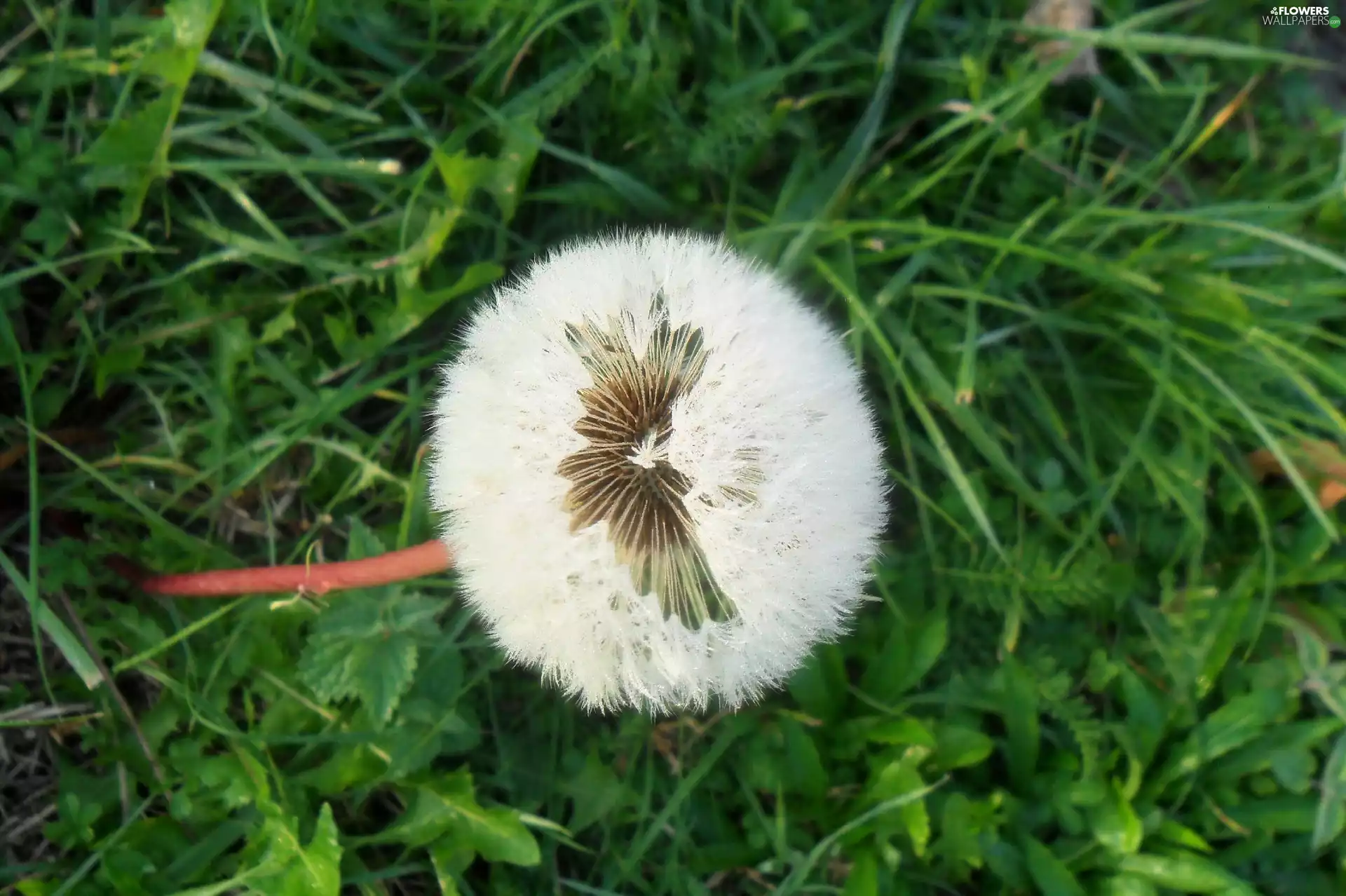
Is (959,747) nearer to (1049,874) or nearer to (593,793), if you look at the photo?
(1049,874)

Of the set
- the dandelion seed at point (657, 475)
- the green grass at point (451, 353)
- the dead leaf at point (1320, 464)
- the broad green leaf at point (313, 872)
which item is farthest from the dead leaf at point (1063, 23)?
the broad green leaf at point (313, 872)

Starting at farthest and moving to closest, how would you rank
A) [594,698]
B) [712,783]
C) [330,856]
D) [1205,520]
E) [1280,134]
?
1. [1280,134]
2. [1205,520]
3. [712,783]
4. [330,856]
5. [594,698]

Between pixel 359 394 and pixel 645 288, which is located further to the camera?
pixel 359 394

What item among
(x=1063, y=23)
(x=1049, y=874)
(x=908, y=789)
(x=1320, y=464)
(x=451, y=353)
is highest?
(x=1063, y=23)

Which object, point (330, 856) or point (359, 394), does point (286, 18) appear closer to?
point (359, 394)

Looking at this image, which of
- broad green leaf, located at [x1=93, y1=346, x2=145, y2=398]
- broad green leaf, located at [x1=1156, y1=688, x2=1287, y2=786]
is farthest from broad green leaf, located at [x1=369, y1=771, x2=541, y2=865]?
broad green leaf, located at [x1=1156, y1=688, x2=1287, y2=786]

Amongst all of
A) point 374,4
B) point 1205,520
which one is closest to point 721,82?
point 374,4

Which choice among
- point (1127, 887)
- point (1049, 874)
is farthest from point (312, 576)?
point (1127, 887)
